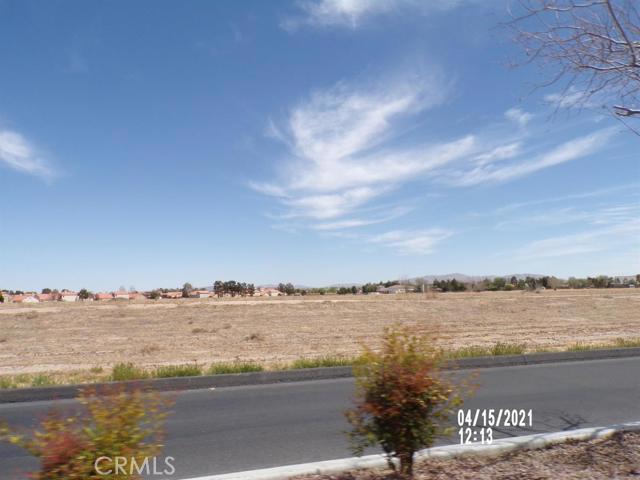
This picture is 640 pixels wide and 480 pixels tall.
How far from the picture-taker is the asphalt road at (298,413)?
6.05 m

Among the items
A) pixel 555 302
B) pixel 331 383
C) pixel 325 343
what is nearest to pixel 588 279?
pixel 555 302

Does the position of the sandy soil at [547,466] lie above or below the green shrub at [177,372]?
above

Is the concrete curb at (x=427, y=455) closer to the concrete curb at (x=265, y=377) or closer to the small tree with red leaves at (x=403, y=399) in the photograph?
the small tree with red leaves at (x=403, y=399)

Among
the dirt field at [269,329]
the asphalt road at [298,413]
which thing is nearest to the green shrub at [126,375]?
the asphalt road at [298,413]

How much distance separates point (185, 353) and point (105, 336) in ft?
25.5

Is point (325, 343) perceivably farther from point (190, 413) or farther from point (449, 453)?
point (449, 453)

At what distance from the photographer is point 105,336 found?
25.1 meters

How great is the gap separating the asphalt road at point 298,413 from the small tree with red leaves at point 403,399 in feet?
6.52

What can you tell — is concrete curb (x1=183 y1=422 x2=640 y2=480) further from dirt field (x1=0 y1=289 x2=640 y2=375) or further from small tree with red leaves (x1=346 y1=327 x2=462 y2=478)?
dirt field (x1=0 y1=289 x2=640 y2=375)
